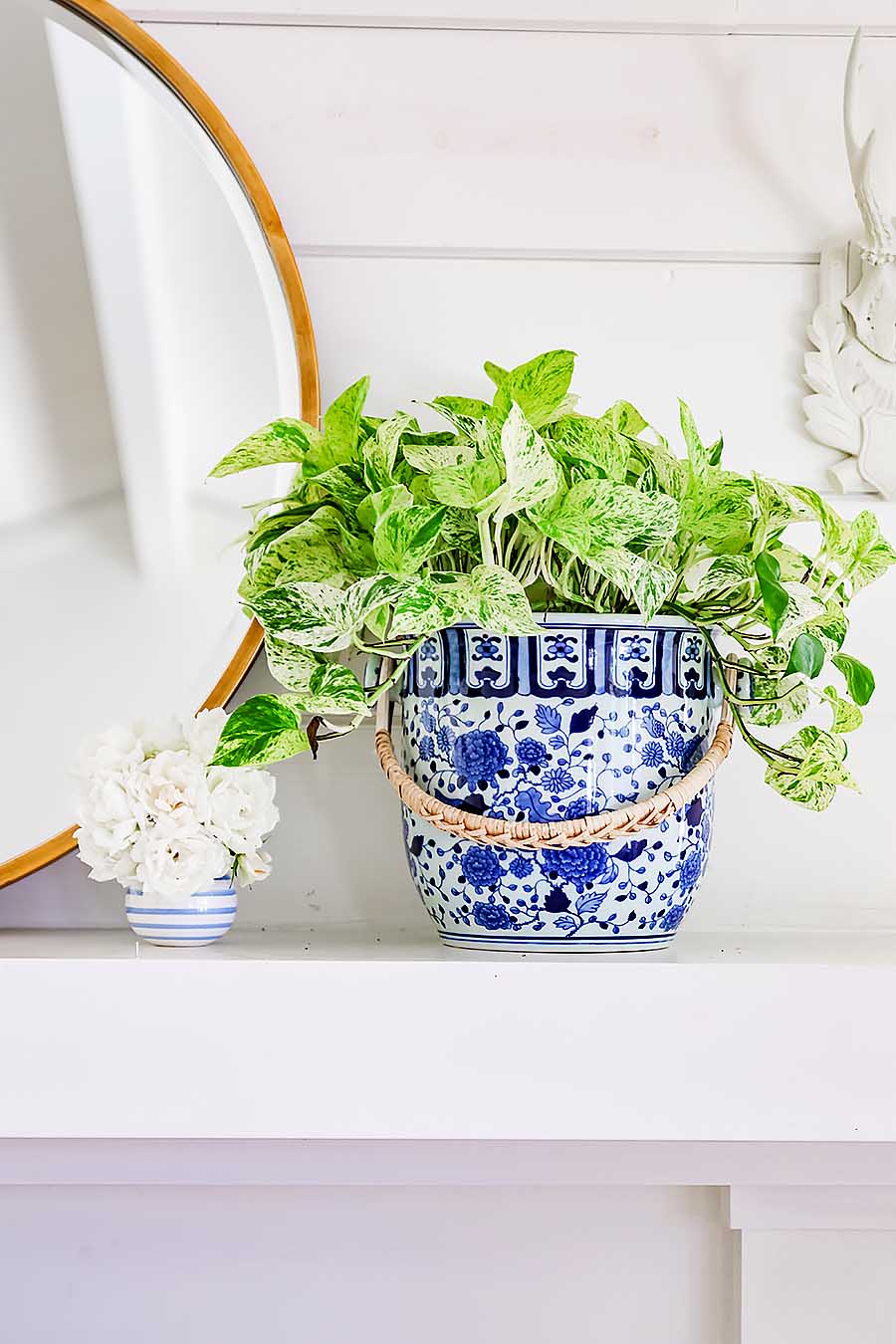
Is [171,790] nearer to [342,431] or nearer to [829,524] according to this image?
[342,431]

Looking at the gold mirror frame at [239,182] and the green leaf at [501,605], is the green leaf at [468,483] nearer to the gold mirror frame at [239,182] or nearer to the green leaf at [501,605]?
the green leaf at [501,605]

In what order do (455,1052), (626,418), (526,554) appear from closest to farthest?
(455,1052) < (526,554) < (626,418)

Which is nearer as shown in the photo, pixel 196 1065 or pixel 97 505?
pixel 196 1065

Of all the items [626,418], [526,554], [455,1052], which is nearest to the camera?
[455,1052]

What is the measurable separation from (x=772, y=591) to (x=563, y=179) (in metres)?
0.48

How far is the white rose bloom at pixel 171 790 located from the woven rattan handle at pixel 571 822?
5.4 inches

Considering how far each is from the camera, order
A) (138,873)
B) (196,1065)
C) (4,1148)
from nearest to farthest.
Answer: (196,1065)
(138,873)
(4,1148)

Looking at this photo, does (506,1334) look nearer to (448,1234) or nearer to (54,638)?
(448,1234)

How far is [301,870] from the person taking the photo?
3.25 ft

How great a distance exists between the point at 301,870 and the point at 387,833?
0.07 meters

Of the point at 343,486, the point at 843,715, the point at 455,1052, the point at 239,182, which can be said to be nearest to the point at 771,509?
the point at 843,715

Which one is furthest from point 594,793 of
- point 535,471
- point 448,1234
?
point 448,1234

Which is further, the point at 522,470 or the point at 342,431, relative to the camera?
the point at 342,431

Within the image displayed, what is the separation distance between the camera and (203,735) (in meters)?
0.82
